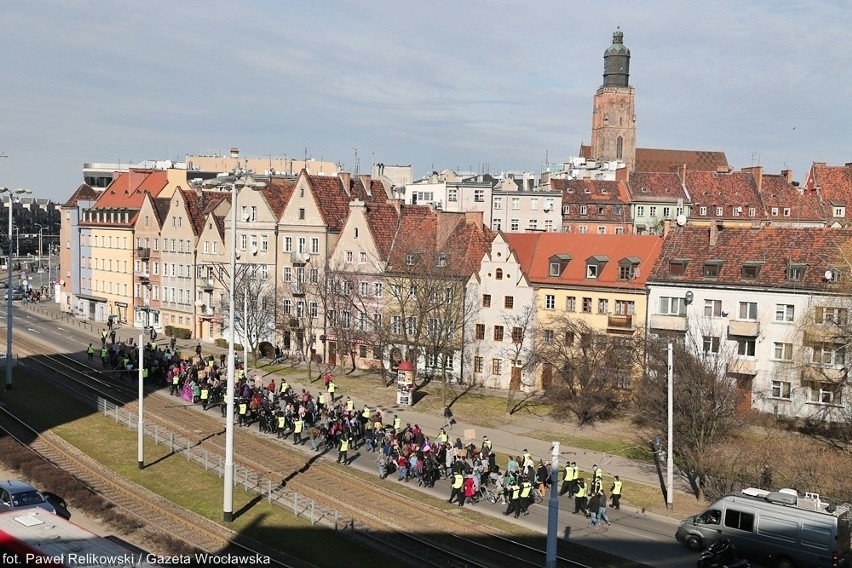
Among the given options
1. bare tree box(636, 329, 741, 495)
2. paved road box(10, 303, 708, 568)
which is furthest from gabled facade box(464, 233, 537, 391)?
bare tree box(636, 329, 741, 495)

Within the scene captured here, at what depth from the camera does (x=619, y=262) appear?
62.5 metres

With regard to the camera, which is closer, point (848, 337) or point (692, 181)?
point (848, 337)

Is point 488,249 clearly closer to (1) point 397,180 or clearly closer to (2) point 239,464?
(2) point 239,464

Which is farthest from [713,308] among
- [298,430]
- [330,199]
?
[330,199]

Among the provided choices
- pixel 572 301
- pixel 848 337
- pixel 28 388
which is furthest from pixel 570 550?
pixel 28 388

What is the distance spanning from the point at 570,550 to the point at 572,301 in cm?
3293

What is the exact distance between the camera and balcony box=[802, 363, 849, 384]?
52.3 meters

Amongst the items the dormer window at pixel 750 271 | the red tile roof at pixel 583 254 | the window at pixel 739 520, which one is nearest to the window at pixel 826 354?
the dormer window at pixel 750 271

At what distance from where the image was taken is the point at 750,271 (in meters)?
57.8

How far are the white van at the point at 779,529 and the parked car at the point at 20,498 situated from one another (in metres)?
23.3

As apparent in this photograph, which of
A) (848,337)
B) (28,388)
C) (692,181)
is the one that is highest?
(692,181)

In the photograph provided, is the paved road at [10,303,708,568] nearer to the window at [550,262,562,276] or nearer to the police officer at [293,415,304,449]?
the police officer at [293,415,304,449]

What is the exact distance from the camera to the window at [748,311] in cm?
5712

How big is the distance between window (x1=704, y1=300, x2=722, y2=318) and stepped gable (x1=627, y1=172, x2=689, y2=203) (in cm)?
5417
